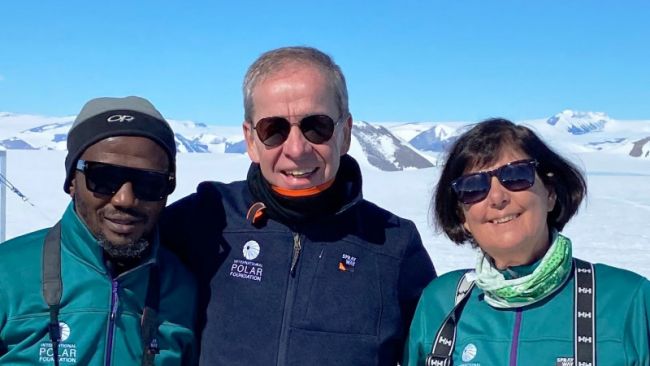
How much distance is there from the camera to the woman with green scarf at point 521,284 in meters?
2.17

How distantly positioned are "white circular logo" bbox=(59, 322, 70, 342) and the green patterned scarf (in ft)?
4.32

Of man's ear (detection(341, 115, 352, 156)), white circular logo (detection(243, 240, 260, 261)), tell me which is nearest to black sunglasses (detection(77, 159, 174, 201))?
white circular logo (detection(243, 240, 260, 261))

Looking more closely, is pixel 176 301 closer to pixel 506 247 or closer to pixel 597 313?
pixel 506 247

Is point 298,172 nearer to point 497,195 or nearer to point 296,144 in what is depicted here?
point 296,144

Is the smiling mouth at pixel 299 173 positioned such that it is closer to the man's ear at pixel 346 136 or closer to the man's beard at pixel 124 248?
the man's ear at pixel 346 136

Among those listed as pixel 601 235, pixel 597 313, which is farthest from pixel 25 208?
pixel 597 313

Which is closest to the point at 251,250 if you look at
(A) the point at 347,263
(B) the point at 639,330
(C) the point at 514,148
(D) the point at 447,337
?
(A) the point at 347,263

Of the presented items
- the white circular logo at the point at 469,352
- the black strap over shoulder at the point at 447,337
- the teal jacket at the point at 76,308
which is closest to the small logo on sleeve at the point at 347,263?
the black strap over shoulder at the point at 447,337

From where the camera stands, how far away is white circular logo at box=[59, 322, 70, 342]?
220 cm

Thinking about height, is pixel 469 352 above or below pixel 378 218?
below

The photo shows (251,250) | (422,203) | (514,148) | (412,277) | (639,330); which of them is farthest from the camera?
(422,203)

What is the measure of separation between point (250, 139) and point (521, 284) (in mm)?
1054

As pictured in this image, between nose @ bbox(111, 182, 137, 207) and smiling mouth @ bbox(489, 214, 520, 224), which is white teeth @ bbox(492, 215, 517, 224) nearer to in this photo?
smiling mouth @ bbox(489, 214, 520, 224)

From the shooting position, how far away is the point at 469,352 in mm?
2279
